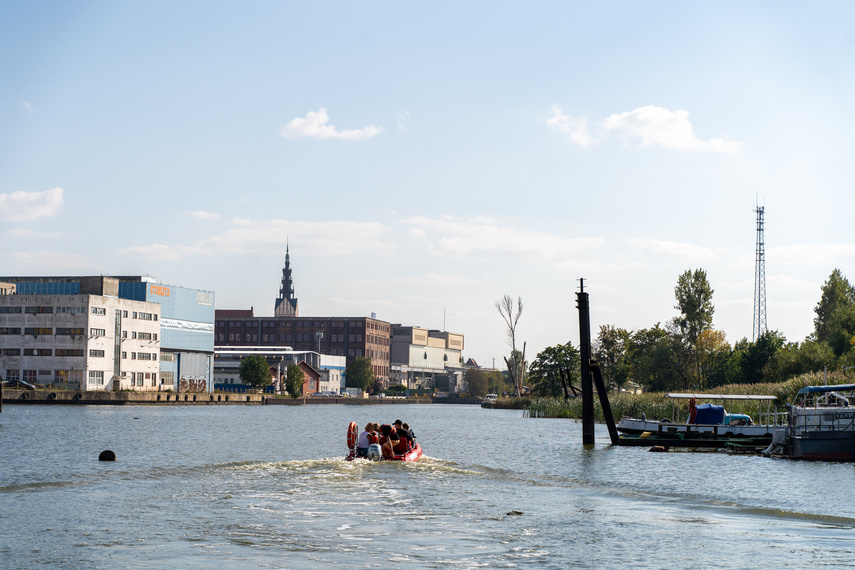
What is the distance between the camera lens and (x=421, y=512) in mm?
28578

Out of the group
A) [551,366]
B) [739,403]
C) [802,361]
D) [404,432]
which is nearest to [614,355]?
[551,366]

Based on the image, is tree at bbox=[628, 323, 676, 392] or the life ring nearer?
the life ring

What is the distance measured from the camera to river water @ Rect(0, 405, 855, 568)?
21.7m

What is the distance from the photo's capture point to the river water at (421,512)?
21672 mm

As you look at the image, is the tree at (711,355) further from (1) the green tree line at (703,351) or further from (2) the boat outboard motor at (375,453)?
(2) the boat outboard motor at (375,453)

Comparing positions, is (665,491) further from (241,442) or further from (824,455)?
(241,442)

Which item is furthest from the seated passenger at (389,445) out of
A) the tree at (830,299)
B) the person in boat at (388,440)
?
the tree at (830,299)

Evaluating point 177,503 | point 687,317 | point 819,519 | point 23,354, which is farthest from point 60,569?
point 23,354

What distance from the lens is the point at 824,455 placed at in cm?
5138

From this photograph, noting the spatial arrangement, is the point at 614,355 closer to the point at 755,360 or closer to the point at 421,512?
the point at 755,360

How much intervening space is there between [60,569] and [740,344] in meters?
134

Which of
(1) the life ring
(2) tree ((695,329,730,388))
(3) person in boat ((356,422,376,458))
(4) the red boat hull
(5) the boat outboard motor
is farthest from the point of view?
(2) tree ((695,329,730,388))

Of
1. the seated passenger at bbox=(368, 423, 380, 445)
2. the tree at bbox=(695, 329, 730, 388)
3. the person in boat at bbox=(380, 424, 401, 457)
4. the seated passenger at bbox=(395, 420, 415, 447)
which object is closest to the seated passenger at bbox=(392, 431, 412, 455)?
the person in boat at bbox=(380, 424, 401, 457)

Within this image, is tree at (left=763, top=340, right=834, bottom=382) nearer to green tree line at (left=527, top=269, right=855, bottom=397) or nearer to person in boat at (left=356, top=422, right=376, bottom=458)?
green tree line at (left=527, top=269, right=855, bottom=397)
